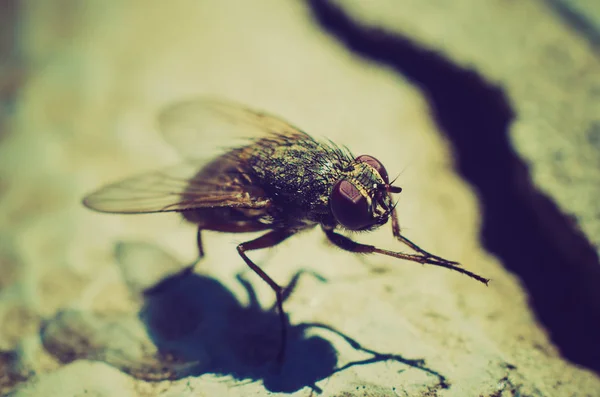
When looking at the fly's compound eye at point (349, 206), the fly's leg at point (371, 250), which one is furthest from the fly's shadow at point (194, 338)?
the fly's compound eye at point (349, 206)

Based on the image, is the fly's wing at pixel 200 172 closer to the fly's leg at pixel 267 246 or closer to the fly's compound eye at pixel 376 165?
the fly's leg at pixel 267 246

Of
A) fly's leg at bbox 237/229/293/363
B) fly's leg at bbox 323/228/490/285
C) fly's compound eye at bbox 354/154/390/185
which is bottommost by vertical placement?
fly's leg at bbox 237/229/293/363

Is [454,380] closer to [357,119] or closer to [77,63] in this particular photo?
[357,119]

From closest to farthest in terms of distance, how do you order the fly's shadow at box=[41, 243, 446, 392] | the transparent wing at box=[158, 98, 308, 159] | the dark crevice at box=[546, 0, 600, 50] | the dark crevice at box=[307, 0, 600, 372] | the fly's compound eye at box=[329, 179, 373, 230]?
the fly's compound eye at box=[329, 179, 373, 230] → the fly's shadow at box=[41, 243, 446, 392] → the dark crevice at box=[307, 0, 600, 372] → the transparent wing at box=[158, 98, 308, 159] → the dark crevice at box=[546, 0, 600, 50]

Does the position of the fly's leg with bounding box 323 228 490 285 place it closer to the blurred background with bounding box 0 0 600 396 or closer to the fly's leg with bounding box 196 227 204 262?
the blurred background with bounding box 0 0 600 396

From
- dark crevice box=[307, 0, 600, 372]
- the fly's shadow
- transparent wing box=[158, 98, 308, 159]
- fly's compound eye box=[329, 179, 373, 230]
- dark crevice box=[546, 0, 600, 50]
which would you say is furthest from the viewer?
dark crevice box=[546, 0, 600, 50]

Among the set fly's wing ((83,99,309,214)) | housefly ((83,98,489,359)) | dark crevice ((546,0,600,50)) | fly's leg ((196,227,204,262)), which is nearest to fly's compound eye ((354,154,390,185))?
housefly ((83,98,489,359))

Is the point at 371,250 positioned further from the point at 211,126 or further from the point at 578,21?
the point at 578,21
